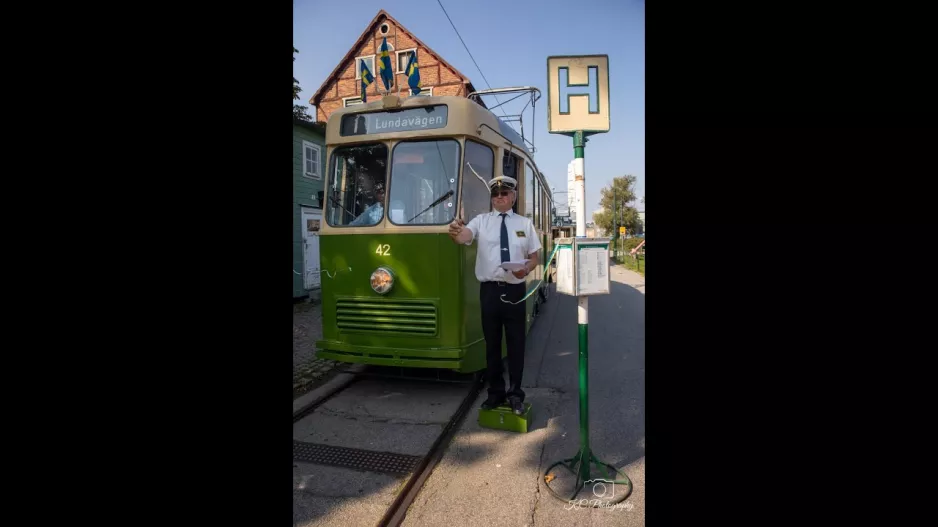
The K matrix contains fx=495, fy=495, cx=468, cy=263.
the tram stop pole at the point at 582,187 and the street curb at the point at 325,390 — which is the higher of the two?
the tram stop pole at the point at 582,187

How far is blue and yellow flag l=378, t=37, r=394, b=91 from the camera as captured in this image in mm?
5145

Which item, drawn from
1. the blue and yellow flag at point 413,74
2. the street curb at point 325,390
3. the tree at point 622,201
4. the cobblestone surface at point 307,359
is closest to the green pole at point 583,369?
the street curb at point 325,390

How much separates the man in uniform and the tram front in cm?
57

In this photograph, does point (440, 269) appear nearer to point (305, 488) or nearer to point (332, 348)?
point (332, 348)

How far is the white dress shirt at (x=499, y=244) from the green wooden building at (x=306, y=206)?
9074mm

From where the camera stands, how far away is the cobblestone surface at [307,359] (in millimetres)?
5820

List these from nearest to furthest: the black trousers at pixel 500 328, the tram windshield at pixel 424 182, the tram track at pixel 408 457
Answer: the tram track at pixel 408 457
the black trousers at pixel 500 328
the tram windshield at pixel 424 182

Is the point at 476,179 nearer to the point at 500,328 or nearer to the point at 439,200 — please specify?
the point at 439,200

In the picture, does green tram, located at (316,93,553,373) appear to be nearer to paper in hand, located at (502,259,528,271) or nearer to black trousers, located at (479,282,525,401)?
black trousers, located at (479,282,525,401)

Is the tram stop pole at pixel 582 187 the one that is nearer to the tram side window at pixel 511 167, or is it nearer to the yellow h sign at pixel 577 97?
the yellow h sign at pixel 577 97

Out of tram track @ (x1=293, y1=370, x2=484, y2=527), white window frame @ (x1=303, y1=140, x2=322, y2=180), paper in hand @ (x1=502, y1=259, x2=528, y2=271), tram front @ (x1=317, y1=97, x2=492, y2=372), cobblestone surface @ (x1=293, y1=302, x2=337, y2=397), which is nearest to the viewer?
tram track @ (x1=293, y1=370, x2=484, y2=527)

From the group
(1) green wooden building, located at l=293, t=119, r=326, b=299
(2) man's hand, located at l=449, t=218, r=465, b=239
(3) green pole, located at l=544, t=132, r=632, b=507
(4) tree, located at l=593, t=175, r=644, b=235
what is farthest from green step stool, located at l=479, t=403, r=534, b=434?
(4) tree, located at l=593, t=175, r=644, b=235
